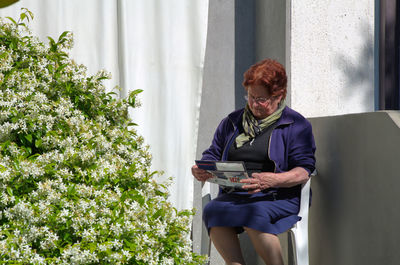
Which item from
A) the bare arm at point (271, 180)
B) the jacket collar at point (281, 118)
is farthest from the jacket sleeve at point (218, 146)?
the bare arm at point (271, 180)

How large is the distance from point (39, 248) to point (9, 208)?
0.61 feet

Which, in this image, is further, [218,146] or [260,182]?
[218,146]

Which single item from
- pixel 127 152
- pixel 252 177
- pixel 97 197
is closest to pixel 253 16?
pixel 252 177

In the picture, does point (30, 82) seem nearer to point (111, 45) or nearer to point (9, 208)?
point (9, 208)

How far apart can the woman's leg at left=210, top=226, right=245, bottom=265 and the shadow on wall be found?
4.89 feet

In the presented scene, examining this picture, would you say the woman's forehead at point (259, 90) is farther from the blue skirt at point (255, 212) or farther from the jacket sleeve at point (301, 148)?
the blue skirt at point (255, 212)

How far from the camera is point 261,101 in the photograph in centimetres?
295

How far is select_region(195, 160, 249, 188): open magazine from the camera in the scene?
102 inches

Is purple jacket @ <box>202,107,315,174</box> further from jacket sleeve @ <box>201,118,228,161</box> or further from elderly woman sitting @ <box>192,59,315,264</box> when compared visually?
jacket sleeve @ <box>201,118,228,161</box>

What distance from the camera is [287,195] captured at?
9.44ft

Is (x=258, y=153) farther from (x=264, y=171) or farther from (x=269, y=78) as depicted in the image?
(x=269, y=78)

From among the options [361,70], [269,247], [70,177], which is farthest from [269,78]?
[70,177]

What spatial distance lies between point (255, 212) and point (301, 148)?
1.49 ft

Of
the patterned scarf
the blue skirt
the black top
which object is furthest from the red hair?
the blue skirt
